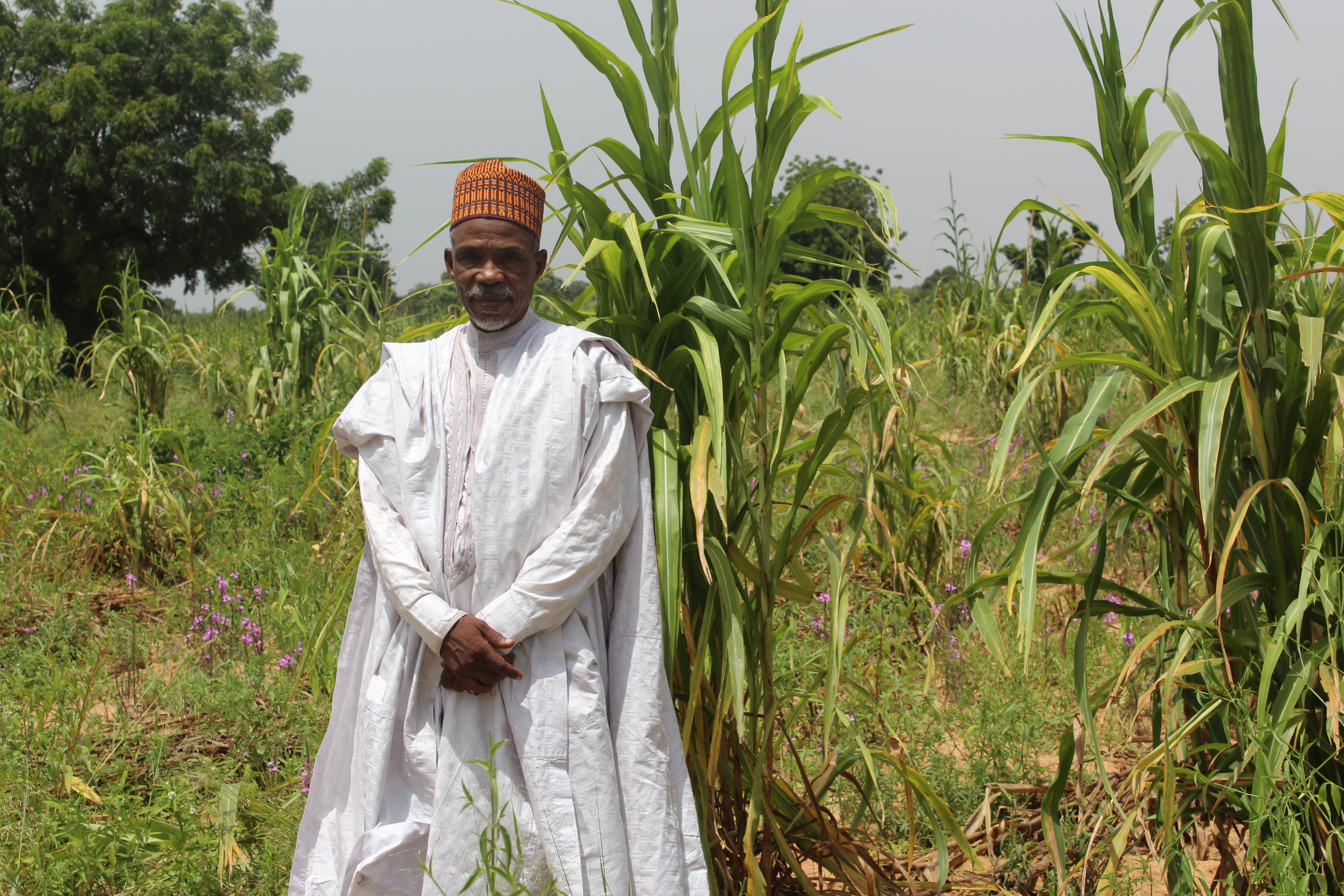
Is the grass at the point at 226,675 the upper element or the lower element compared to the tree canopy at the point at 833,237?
lower

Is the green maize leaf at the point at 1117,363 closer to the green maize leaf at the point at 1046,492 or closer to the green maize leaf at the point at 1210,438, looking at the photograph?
the green maize leaf at the point at 1046,492

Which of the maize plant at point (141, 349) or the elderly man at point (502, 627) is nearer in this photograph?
the elderly man at point (502, 627)

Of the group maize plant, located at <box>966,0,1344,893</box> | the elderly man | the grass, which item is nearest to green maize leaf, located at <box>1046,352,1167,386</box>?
maize plant, located at <box>966,0,1344,893</box>

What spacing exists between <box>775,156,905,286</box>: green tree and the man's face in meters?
0.49

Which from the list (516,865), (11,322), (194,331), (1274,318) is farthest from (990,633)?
(194,331)

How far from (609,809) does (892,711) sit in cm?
165

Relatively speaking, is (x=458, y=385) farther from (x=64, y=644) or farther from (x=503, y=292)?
(x=64, y=644)

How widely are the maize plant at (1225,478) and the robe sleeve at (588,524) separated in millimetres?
642

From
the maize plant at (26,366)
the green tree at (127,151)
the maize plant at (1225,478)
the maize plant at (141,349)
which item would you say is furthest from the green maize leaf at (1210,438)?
the green tree at (127,151)

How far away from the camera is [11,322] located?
664 cm

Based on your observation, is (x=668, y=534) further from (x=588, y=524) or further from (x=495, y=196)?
(x=495, y=196)

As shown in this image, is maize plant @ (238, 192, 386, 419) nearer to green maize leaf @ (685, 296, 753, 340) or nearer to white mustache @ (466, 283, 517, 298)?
white mustache @ (466, 283, 517, 298)

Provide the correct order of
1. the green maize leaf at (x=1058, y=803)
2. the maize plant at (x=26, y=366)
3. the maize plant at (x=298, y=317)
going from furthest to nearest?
the maize plant at (x=26, y=366) → the maize plant at (x=298, y=317) → the green maize leaf at (x=1058, y=803)

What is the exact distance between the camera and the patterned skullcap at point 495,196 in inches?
65.7
